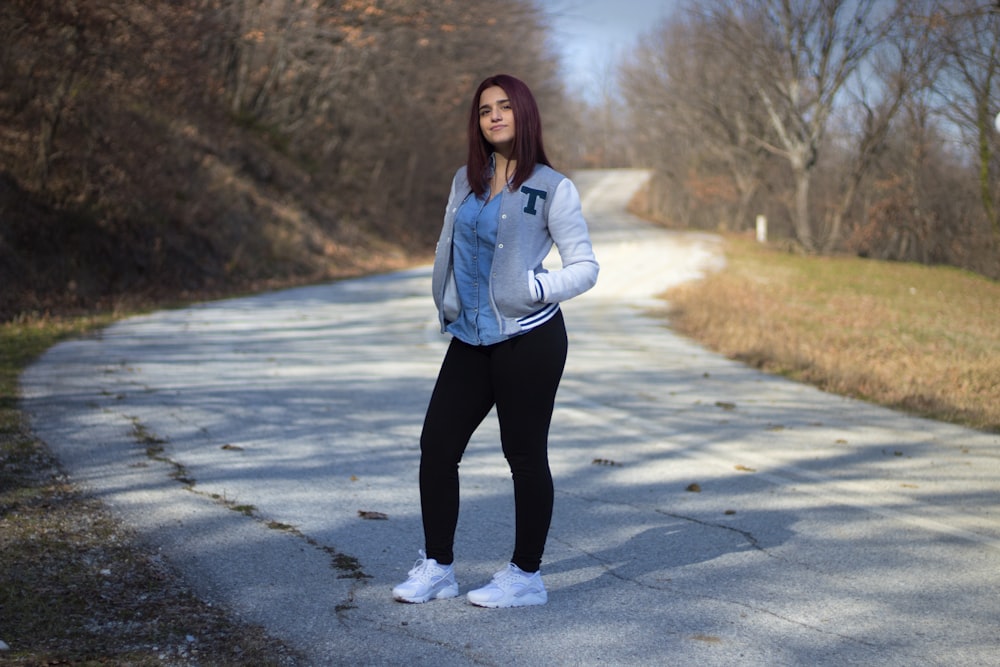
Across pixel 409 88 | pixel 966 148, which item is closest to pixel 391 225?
pixel 409 88

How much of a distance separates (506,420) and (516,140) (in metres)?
1.02

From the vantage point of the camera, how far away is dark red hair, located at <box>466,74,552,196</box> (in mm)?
4090

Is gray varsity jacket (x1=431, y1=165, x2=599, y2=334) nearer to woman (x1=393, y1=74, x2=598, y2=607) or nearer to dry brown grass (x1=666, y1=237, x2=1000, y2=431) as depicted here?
woman (x1=393, y1=74, x2=598, y2=607)

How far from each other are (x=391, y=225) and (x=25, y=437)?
94.1 feet

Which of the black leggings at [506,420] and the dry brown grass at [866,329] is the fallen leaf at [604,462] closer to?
the black leggings at [506,420]

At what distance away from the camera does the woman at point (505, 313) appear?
4.07 metres

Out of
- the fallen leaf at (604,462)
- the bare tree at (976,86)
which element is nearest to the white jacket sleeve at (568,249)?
the fallen leaf at (604,462)

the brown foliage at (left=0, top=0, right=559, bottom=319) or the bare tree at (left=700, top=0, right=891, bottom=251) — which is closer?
the brown foliage at (left=0, top=0, right=559, bottom=319)

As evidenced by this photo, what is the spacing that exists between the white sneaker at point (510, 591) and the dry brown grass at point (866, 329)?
592cm

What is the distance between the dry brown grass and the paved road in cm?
75

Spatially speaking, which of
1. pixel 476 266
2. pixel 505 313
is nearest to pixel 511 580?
pixel 505 313

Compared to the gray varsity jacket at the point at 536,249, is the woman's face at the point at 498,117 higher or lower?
higher

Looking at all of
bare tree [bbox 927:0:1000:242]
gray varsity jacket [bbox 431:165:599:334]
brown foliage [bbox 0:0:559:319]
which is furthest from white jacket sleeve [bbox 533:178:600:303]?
bare tree [bbox 927:0:1000:242]

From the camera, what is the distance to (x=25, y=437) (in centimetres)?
706
